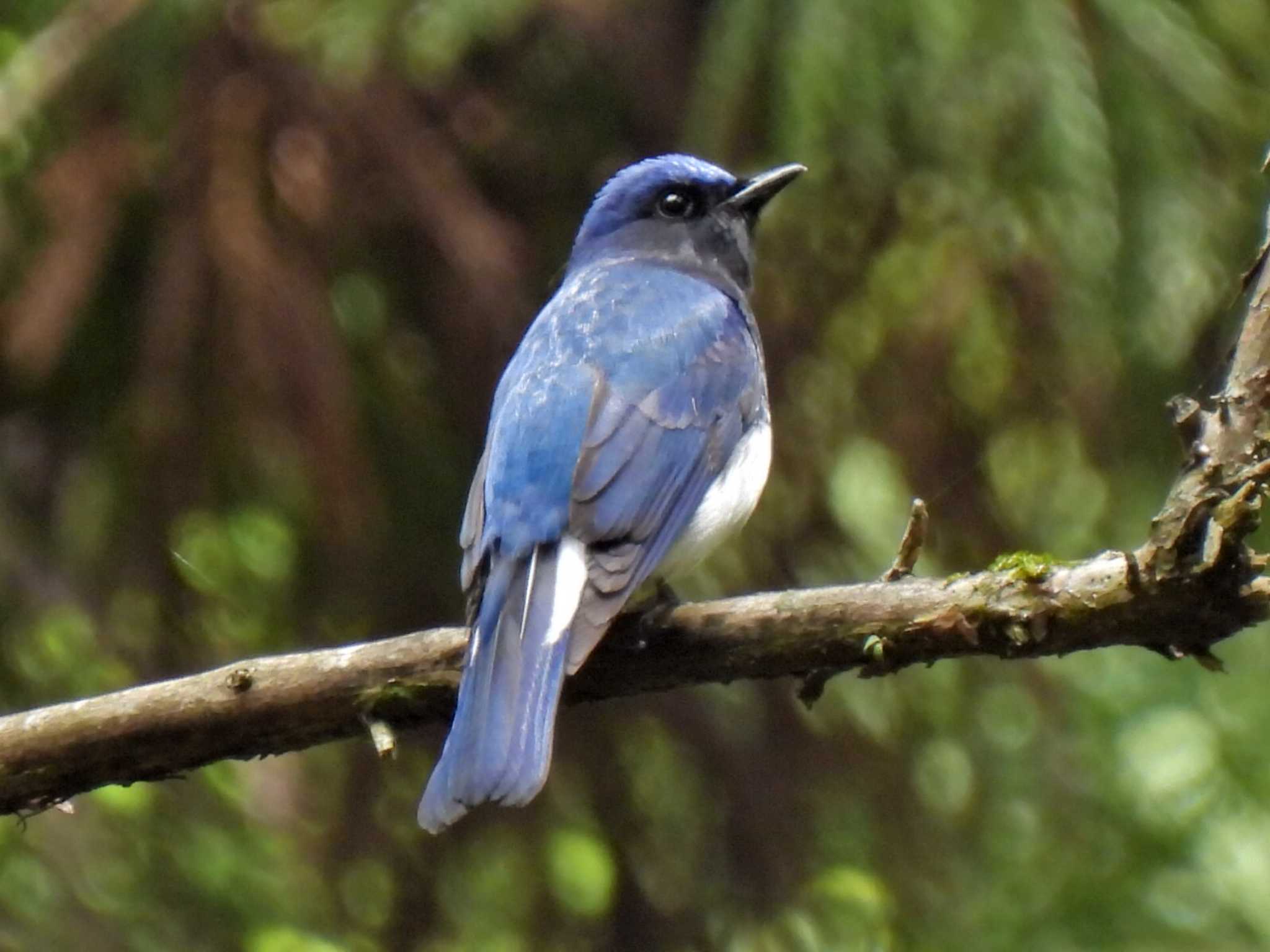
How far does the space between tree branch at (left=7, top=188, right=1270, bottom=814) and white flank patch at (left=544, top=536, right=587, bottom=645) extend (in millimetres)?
146

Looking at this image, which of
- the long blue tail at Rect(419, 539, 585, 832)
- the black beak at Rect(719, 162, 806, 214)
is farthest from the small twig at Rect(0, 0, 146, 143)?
the long blue tail at Rect(419, 539, 585, 832)

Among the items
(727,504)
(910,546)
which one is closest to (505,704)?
(910,546)

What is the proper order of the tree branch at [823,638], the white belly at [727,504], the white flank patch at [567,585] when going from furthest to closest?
the white belly at [727,504] < the white flank patch at [567,585] < the tree branch at [823,638]

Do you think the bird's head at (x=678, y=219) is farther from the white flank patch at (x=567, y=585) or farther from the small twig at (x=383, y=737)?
the small twig at (x=383, y=737)

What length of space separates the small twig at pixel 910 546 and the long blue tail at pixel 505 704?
66 centimetres

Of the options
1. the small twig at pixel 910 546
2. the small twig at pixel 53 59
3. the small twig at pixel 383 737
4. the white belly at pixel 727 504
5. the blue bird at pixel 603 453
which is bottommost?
the white belly at pixel 727 504

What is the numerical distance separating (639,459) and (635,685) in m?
0.75

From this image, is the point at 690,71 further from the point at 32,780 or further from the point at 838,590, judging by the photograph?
the point at 32,780

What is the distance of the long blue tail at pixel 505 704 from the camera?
328 centimetres

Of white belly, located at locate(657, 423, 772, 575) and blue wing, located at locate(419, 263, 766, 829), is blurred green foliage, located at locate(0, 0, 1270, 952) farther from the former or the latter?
white belly, located at locate(657, 423, 772, 575)

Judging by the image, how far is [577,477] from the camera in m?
4.02

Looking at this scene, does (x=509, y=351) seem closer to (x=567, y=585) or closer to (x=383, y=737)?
(x=567, y=585)

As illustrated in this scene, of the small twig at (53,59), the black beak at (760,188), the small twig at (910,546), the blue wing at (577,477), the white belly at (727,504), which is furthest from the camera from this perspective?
the black beak at (760,188)

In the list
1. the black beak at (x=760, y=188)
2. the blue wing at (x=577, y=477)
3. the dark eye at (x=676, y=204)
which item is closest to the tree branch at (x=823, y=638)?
the blue wing at (x=577, y=477)
